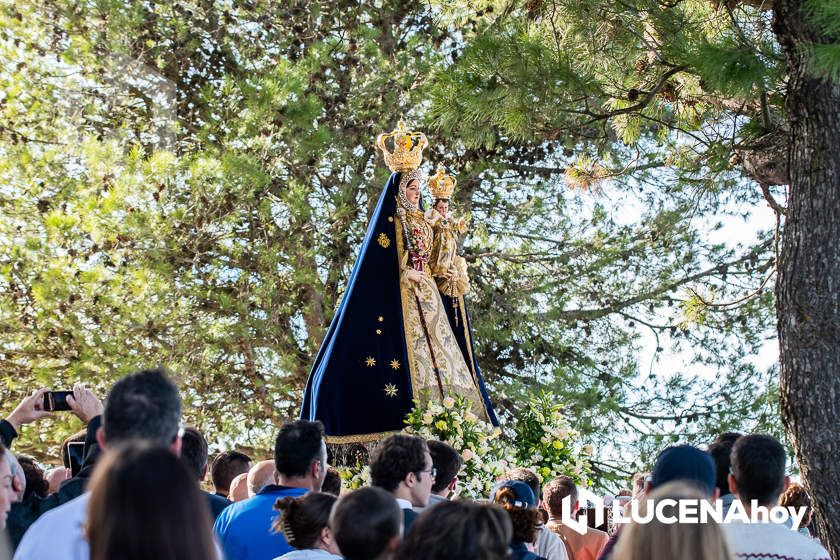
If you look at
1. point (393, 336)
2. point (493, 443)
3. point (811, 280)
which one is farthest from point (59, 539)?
point (393, 336)

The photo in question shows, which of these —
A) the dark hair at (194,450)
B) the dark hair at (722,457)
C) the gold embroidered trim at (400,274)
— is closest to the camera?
the dark hair at (194,450)

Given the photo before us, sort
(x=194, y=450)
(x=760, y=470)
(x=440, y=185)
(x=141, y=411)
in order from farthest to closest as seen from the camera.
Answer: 1. (x=440, y=185)
2. (x=194, y=450)
3. (x=760, y=470)
4. (x=141, y=411)

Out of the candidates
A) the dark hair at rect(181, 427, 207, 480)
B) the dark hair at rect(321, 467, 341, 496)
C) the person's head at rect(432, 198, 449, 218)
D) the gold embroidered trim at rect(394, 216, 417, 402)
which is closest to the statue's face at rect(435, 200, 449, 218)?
the person's head at rect(432, 198, 449, 218)

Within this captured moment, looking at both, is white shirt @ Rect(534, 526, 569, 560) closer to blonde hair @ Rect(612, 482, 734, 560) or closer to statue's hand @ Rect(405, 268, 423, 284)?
blonde hair @ Rect(612, 482, 734, 560)

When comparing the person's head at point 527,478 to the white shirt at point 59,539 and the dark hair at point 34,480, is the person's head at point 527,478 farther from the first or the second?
the white shirt at point 59,539

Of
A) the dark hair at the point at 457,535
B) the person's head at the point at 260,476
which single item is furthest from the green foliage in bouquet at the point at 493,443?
the dark hair at the point at 457,535

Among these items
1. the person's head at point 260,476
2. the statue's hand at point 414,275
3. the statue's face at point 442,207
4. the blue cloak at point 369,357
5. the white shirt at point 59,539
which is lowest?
the white shirt at point 59,539

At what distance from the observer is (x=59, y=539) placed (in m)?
2.67

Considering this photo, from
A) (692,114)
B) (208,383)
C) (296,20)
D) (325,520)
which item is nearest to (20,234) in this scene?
(208,383)

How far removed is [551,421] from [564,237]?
5.46 metres

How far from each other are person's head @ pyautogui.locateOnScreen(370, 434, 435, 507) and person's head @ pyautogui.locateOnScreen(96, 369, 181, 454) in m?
1.45

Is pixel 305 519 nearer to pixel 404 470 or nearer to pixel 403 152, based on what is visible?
pixel 404 470

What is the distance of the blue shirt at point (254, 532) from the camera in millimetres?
4094

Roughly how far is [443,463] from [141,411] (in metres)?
2.30
